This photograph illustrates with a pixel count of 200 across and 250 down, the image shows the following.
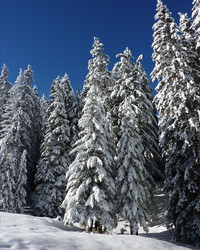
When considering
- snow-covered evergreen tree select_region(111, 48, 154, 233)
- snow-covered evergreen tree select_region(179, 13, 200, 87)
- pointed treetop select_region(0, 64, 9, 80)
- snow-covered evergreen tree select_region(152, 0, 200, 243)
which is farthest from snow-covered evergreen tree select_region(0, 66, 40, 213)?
snow-covered evergreen tree select_region(179, 13, 200, 87)

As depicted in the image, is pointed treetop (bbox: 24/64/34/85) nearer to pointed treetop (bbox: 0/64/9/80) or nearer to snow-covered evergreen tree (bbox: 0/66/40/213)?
snow-covered evergreen tree (bbox: 0/66/40/213)

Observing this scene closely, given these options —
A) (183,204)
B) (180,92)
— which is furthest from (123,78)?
(183,204)

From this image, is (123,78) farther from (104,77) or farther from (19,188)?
(19,188)

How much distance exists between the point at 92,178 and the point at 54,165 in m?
10.9

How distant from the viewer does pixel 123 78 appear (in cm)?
2384

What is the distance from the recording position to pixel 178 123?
17250mm

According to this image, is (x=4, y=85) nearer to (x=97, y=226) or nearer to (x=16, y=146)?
(x=16, y=146)

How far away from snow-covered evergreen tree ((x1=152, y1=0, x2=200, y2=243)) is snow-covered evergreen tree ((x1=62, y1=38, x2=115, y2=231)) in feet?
15.5

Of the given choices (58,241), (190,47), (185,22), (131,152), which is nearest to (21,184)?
(131,152)

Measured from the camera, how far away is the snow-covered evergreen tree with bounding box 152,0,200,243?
50.2 ft

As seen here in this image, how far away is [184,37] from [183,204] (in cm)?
1420

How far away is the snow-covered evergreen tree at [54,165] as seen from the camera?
80.7ft

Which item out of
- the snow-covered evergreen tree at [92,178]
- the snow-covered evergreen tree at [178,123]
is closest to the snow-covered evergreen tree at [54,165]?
the snow-covered evergreen tree at [92,178]

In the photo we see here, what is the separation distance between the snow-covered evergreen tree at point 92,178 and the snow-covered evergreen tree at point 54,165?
8218 millimetres
